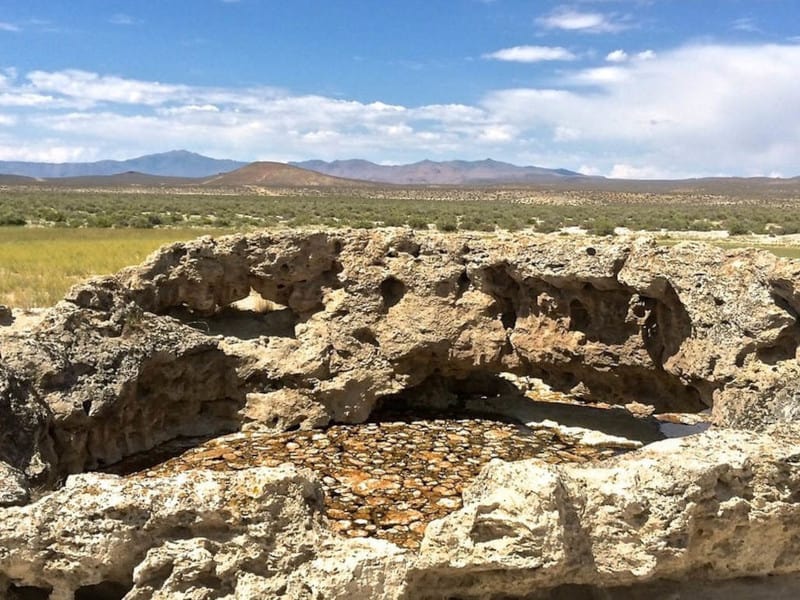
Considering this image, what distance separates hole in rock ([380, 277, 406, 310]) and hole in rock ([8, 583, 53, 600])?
7498 mm

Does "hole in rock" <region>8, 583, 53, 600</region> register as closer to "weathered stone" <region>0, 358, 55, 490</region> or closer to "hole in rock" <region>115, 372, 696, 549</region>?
"weathered stone" <region>0, 358, 55, 490</region>

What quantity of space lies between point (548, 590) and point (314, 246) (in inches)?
306

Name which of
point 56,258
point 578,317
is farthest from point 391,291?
point 56,258

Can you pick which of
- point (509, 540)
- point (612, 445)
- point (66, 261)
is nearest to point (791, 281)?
point (612, 445)

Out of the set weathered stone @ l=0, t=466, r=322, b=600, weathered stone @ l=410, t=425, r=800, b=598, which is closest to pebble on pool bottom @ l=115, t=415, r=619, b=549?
weathered stone @ l=410, t=425, r=800, b=598

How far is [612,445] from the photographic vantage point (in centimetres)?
1142

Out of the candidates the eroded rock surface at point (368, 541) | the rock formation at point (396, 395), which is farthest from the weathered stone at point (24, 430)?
the eroded rock surface at point (368, 541)

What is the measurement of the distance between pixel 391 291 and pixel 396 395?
6.66 feet

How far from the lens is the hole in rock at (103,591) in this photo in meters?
6.10

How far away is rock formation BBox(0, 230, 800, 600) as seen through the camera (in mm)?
5613

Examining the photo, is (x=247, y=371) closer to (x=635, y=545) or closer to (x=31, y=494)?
(x=31, y=494)

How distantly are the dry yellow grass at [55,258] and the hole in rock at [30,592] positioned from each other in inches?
574

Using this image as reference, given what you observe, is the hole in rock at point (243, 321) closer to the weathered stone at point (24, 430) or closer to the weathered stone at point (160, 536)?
the weathered stone at point (24, 430)

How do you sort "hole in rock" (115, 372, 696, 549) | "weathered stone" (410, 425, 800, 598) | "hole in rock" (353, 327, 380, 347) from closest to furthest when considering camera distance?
1. "weathered stone" (410, 425, 800, 598)
2. "hole in rock" (115, 372, 696, 549)
3. "hole in rock" (353, 327, 380, 347)
